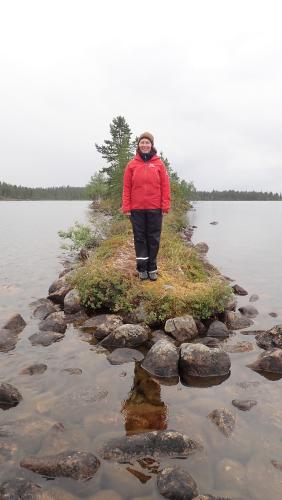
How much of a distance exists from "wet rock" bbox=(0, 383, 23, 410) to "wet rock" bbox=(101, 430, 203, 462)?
6.61ft

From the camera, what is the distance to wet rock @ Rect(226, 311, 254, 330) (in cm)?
1070

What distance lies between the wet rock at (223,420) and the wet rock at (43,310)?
651 centimetres

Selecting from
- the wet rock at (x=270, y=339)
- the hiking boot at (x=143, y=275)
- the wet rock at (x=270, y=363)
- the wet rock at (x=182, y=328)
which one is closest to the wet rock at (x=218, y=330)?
the wet rock at (x=182, y=328)

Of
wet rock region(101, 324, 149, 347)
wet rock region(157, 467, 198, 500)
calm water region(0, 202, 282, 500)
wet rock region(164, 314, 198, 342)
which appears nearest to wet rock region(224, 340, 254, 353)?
calm water region(0, 202, 282, 500)

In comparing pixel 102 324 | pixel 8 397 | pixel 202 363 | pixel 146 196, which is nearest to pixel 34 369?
pixel 8 397

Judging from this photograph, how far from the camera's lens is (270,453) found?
5.40 m

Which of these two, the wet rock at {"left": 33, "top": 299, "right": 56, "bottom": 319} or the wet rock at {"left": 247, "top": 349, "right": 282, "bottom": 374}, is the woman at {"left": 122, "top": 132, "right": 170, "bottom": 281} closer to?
the wet rock at {"left": 33, "top": 299, "right": 56, "bottom": 319}

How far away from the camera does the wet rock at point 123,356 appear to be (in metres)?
8.29

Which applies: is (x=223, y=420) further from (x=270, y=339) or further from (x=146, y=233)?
(x=146, y=233)

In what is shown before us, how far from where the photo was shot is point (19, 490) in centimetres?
453

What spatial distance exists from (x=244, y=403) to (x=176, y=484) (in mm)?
2464

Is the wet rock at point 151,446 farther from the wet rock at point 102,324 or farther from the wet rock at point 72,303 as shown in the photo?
the wet rock at point 72,303

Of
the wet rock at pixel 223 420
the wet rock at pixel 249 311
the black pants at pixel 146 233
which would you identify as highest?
the black pants at pixel 146 233

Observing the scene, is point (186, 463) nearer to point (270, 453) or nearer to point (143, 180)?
Answer: point (270, 453)
